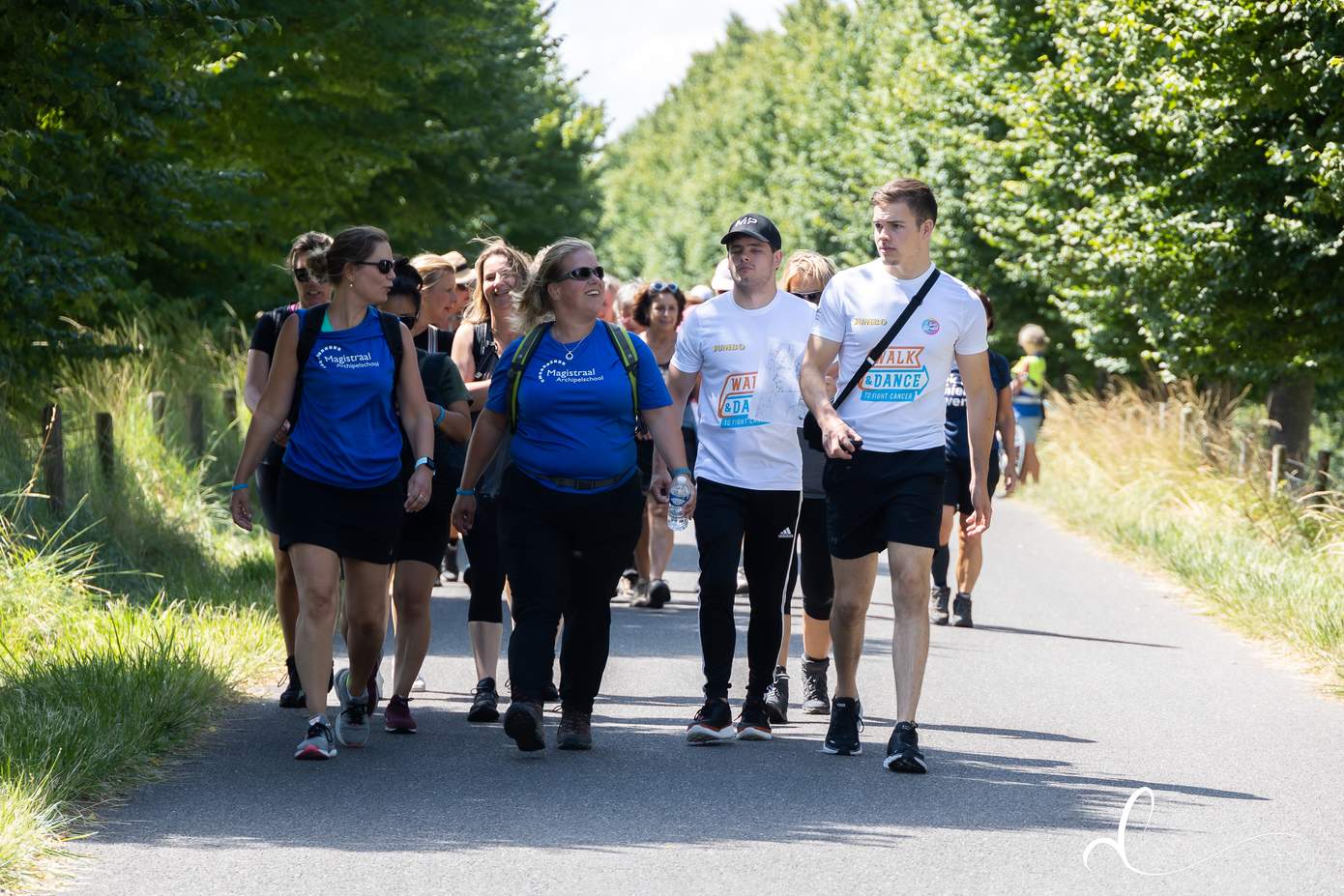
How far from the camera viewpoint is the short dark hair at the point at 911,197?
23.0ft

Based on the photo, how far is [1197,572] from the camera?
1309 cm

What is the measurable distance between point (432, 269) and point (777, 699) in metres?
2.41

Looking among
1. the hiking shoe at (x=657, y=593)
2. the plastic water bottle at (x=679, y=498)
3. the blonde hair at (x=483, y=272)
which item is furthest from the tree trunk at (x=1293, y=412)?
the plastic water bottle at (x=679, y=498)

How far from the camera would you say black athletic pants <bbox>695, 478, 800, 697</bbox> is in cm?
748

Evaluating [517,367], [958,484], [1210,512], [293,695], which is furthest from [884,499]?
[1210,512]

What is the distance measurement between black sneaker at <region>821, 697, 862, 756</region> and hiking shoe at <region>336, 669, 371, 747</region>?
1819mm

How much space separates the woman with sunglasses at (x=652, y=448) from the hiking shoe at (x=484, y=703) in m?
2.14

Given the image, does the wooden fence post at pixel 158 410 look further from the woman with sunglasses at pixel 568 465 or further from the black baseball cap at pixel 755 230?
the black baseball cap at pixel 755 230

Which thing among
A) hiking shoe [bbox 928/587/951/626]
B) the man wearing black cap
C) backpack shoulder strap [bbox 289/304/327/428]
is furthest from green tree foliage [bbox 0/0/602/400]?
hiking shoe [bbox 928/587/951/626]

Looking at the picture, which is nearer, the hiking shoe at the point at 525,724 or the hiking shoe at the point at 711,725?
the hiking shoe at the point at 525,724

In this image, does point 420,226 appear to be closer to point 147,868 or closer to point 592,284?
point 592,284

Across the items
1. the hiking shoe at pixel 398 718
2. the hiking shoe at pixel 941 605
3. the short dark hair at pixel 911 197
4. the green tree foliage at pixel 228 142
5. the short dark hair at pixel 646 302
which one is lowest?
the hiking shoe at pixel 941 605

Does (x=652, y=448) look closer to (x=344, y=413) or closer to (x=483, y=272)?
(x=483, y=272)

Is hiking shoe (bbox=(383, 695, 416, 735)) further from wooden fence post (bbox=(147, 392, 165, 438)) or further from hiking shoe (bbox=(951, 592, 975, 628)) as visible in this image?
wooden fence post (bbox=(147, 392, 165, 438))
